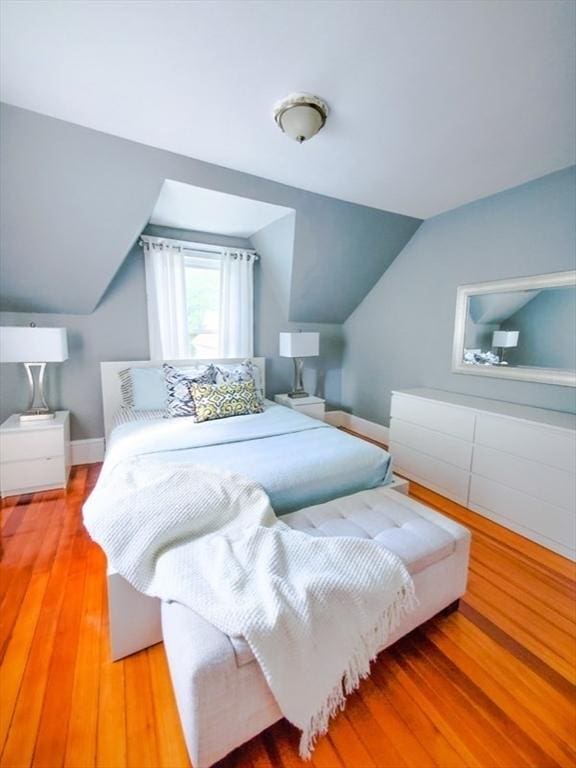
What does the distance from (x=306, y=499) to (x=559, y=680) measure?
115 centimetres

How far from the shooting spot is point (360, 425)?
4.11 m

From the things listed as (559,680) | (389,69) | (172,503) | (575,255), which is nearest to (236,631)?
(172,503)

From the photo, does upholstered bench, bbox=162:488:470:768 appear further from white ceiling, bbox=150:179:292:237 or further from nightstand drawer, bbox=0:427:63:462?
white ceiling, bbox=150:179:292:237

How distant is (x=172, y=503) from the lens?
50.4 inches

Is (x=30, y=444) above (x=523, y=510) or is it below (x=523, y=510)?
above

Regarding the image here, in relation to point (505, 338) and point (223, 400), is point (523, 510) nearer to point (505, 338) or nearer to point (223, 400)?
point (505, 338)

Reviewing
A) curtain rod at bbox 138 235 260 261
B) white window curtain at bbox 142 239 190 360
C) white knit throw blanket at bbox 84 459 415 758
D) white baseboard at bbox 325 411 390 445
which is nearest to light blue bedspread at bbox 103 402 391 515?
white knit throw blanket at bbox 84 459 415 758

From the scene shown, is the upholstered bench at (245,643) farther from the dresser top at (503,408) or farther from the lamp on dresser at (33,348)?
the lamp on dresser at (33,348)

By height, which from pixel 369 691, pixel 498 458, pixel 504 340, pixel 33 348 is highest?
pixel 504 340

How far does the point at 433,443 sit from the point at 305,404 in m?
1.36

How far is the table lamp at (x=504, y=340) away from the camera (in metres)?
2.45

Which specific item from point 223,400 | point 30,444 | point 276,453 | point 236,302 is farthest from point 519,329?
point 30,444

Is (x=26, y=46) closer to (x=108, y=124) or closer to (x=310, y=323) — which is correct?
(x=108, y=124)

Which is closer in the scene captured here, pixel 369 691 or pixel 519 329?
pixel 369 691
